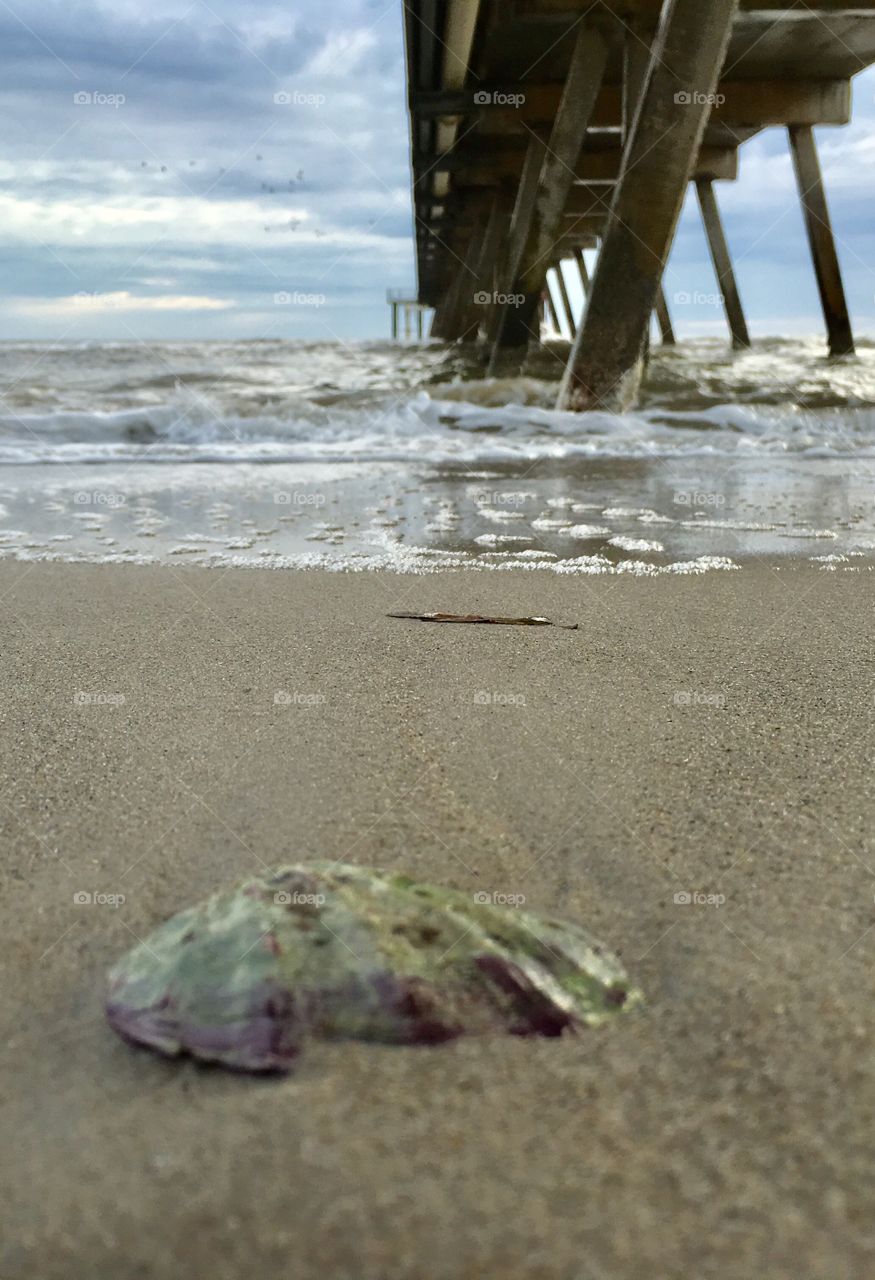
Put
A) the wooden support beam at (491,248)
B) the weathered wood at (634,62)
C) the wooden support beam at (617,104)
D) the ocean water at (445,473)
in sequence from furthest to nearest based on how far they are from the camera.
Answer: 1. the wooden support beam at (491,248)
2. the wooden support beam at (617,104)
3. the weathered wood at (634,62)
4. the ocean water at (445,473)

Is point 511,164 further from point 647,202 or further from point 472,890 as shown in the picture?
point 472,890

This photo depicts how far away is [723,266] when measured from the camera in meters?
18.8

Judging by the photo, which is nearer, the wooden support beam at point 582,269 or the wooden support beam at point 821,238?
the wooden support beam at point 821,238

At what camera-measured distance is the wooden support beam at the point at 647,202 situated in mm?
5898

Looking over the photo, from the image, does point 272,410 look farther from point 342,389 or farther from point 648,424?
point 648,424

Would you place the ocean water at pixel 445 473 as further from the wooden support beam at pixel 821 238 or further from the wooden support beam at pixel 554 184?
the wooden support beam at pixel 821 238

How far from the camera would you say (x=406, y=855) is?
123cm

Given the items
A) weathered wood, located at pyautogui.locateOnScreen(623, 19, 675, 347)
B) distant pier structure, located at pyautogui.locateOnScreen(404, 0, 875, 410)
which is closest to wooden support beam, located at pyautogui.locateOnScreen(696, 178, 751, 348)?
distant pier structure, located at pyautogui.locateOnScreen(404, 0, 875, 410)

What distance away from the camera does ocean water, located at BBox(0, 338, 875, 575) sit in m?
3.33

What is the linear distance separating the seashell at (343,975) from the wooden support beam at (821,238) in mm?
14144

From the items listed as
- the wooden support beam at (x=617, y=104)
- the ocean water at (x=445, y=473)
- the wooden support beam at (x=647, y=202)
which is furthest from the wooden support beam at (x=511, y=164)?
the wooden support beam at (x=647, y=202)

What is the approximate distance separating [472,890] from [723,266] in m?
19.8

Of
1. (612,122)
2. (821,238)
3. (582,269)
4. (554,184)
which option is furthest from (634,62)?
(582,269)

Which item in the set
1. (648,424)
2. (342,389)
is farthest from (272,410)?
(648,424)
